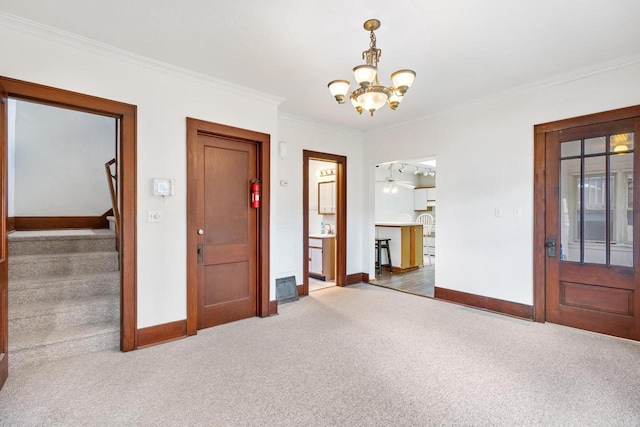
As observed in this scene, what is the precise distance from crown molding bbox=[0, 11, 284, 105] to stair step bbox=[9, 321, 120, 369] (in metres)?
2.44

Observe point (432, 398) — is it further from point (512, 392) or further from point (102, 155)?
point (102, 155)

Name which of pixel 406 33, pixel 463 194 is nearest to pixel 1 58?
pixel 406 33

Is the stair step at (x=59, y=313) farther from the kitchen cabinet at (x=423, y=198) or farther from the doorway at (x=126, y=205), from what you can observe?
the kitchen cabinet at (x=423, y=198)

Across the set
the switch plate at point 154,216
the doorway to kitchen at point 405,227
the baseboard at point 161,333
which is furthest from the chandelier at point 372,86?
the doorway to kitchen at point 405,227

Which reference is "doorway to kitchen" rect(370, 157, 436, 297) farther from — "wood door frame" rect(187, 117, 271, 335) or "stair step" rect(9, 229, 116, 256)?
"stair step" rect(9, 229, 116, 256)

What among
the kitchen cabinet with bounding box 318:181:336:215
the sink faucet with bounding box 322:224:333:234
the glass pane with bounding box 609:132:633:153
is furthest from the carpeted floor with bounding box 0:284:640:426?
the kitchen cabinet with bounding box 318:181:336:215

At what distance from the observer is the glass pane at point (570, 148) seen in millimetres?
3479

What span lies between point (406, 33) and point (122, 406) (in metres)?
3.38

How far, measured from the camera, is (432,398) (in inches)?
86.0

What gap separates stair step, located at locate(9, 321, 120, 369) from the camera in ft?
8.43

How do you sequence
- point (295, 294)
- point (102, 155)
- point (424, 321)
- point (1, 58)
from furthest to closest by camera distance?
point (102, 155), point (295, 294), point (424, 321), point (1, 58)

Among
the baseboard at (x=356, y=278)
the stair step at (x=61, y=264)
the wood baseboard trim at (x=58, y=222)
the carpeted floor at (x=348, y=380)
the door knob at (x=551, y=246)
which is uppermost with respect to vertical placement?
the wood baseboard trim at (x=58, y=222)

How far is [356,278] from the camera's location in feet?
18.8

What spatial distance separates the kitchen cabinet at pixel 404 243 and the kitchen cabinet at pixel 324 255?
153cm
